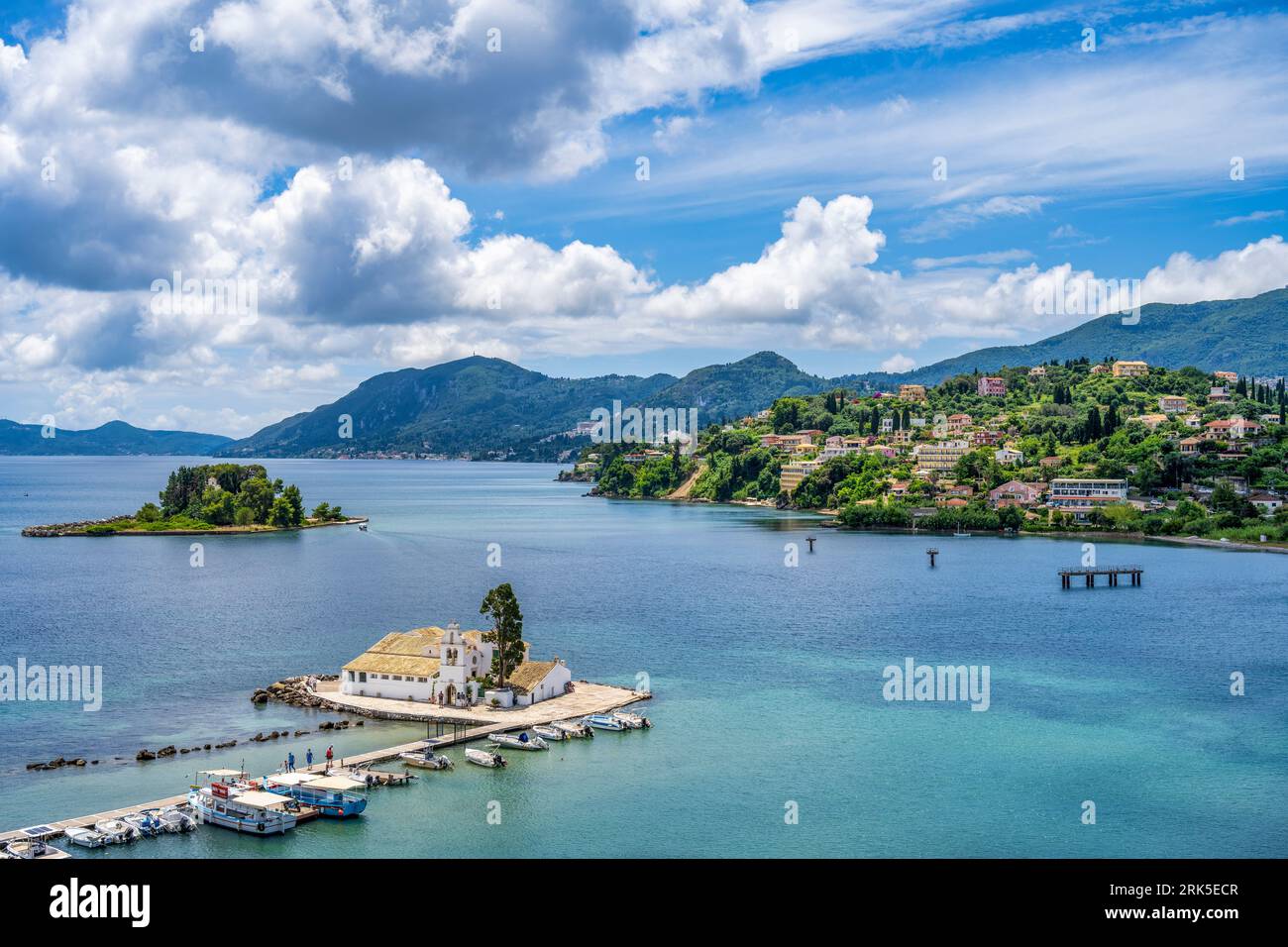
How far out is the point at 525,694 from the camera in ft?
129

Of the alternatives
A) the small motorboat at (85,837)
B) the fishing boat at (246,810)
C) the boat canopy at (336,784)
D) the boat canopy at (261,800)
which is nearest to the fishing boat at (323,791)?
the boat canopy at (336,784)

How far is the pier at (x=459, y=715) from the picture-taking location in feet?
106

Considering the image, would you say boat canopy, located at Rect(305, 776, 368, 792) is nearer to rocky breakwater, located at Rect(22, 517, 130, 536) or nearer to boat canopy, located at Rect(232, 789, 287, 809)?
boat canopy, located at Rect(232, 789, 287, 809)

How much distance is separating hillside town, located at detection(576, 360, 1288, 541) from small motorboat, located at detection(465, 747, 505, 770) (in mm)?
86949

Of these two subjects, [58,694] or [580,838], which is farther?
[58,694]

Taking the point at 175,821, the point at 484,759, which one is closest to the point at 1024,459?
the point at 484,759

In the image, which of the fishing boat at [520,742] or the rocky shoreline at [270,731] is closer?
the rocky shoreline at [270,731]

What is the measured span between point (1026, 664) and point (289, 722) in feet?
103

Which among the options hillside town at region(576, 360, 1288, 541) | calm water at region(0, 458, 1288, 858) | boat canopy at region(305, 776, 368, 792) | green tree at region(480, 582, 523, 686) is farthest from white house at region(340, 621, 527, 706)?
hillside town at region(576, 360, 1288, 541)

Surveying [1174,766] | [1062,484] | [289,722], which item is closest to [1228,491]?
[1062,484]

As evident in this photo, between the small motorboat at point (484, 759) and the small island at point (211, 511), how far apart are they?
283ft

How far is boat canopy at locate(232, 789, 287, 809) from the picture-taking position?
27.7 m

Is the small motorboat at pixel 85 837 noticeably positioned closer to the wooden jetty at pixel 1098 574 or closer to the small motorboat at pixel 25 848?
the small motorboat at pixel 25 848
